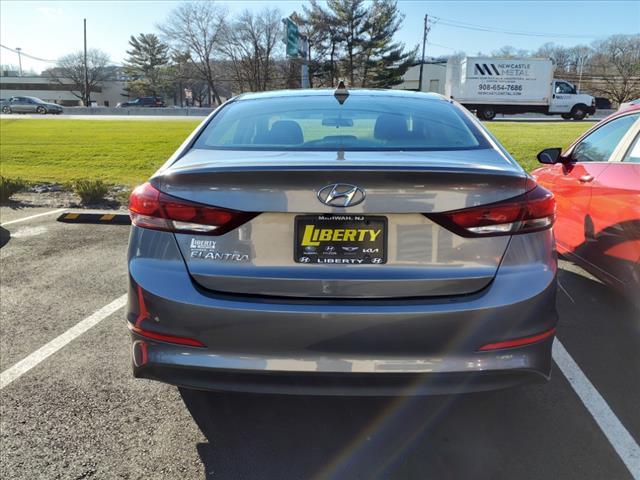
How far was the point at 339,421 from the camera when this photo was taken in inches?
105

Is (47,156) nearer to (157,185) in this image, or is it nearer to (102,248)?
(102,248)

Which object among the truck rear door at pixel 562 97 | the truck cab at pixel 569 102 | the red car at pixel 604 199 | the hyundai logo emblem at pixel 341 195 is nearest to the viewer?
the hyundai logo emblem at pixel 341 195

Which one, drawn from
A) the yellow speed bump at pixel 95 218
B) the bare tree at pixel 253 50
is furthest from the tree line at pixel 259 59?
the yellow speed bump at pixel 95 218

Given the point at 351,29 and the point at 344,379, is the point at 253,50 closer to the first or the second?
the point at 351,29

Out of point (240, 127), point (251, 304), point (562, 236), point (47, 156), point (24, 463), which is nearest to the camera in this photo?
point (251, 304)

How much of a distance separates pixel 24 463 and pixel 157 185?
1.44 meters

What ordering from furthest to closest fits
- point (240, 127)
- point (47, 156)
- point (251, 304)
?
point (47, 156), point (240, 127), point (251, 304)

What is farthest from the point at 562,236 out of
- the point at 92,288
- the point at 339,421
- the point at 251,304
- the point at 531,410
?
the point at 92,288

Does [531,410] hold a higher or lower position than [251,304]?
lower

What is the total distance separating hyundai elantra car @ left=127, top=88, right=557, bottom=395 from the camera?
1966 millimetres

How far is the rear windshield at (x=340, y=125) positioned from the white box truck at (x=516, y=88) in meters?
32.7

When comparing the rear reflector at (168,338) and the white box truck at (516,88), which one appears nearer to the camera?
the rear reflector at (168,338)

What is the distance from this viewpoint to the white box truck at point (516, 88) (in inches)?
1320

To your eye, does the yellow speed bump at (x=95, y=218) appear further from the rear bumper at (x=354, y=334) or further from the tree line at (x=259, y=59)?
the tree line at (x=259, y=59)
